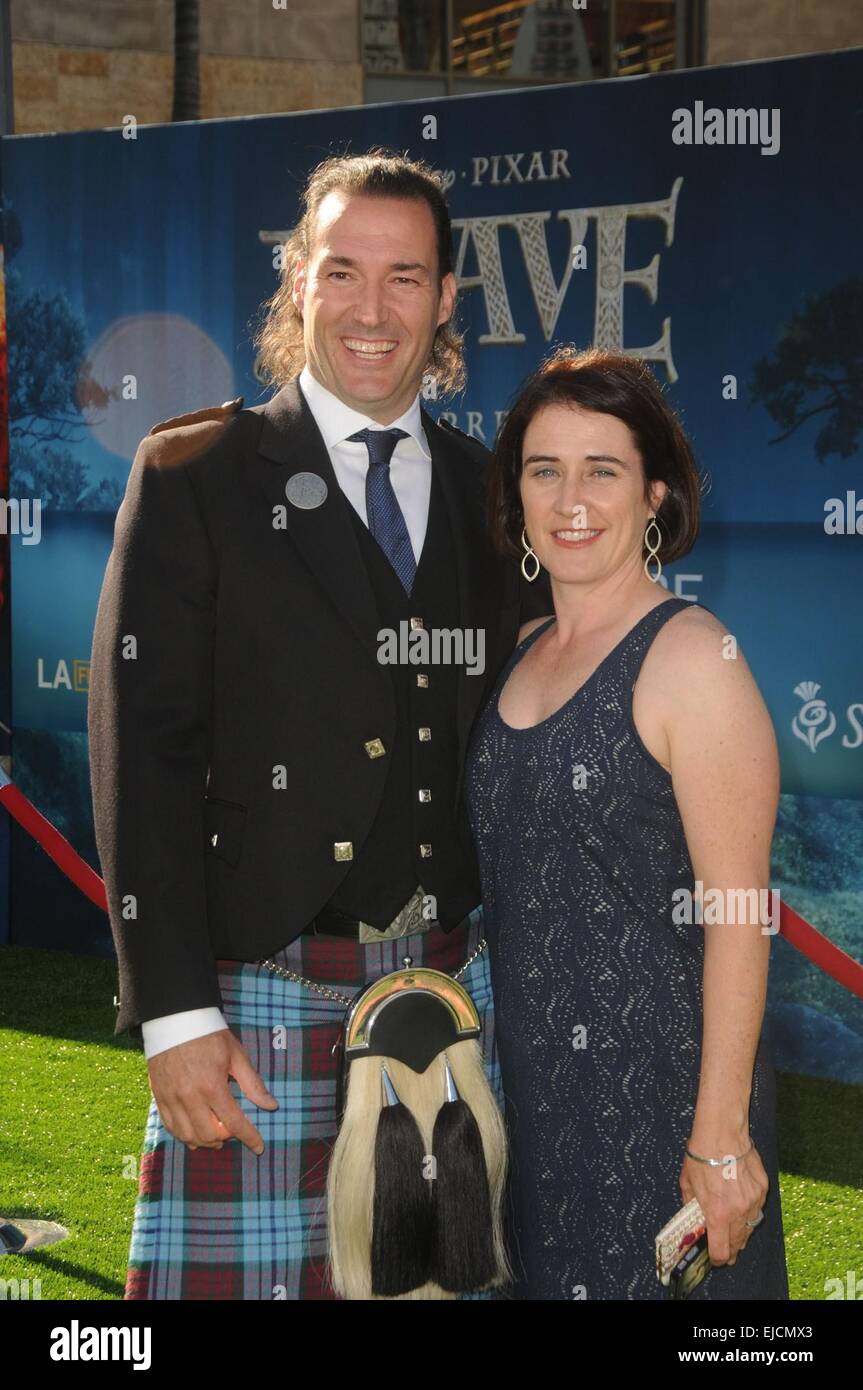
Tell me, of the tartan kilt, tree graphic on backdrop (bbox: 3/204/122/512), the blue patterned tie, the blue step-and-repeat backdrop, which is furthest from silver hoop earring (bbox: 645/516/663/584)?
tree graphic on backdrop (bbox: 3/204/122/512)

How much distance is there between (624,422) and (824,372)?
8.72 feet

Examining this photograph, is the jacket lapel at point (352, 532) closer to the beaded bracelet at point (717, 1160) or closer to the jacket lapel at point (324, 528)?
the jacket lapel at point (324, 528)

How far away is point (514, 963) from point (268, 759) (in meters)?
0.50

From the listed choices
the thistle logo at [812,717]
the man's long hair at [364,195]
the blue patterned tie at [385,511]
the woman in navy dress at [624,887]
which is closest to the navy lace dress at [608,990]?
the woman in navy dress at [624,887]

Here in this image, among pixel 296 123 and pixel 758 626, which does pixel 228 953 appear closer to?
pixel 758 626

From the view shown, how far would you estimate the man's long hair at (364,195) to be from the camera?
8.43 feet

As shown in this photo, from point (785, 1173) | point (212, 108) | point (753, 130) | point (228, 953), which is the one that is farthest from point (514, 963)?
point (212, 108)

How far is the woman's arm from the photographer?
227 cm

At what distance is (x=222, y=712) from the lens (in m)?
2.42

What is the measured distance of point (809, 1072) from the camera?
5086 millimetres

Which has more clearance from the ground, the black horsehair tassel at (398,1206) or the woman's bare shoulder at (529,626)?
the woman's bare shoulder at (529,626)

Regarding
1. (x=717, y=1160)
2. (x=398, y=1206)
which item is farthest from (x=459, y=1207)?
(x=717, y=1160)

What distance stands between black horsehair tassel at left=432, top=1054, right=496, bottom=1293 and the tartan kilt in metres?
0.09

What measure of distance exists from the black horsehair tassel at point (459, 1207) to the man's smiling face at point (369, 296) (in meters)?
1.17
